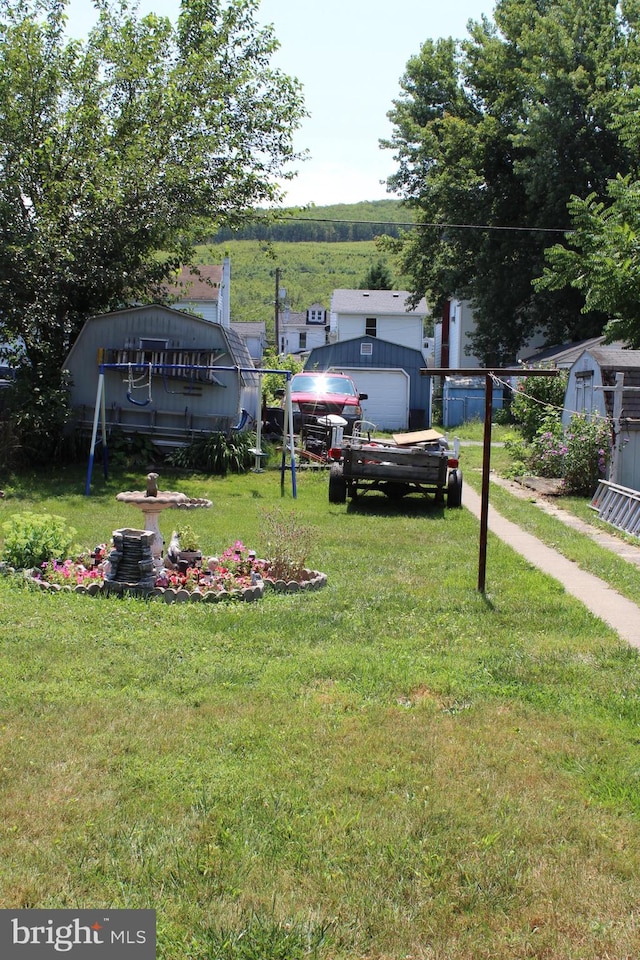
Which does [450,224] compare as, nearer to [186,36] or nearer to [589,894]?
[186,36]

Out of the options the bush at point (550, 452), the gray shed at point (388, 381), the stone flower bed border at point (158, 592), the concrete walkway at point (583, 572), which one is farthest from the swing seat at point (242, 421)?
the gray shed at point (388, 381)

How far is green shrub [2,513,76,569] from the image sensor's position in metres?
8.38

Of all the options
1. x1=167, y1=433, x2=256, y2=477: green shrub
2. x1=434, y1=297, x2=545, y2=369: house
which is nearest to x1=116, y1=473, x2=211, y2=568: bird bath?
x1=167, y1=433, x2=256, y2=477: green shrub

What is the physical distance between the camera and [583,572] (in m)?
9.50

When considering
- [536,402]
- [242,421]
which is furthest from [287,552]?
[536,402]

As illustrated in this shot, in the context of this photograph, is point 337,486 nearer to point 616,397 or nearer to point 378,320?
point 616,397

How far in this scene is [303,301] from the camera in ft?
394

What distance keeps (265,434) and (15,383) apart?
6.89m

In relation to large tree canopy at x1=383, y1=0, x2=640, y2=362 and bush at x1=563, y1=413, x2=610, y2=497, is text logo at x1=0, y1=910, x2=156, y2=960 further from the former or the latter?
large tree canopy at x1=383, y1=0, x2=640, y2=362

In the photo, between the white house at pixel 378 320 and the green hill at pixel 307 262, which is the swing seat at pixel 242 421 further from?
the green hill at pixel 307 262

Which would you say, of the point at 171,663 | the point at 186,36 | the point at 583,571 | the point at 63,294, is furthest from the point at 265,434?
the point at 171,663

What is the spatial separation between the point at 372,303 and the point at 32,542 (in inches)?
1796

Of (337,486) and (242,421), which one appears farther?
(242,421)

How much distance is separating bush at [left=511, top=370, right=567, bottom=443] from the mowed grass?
48.8ft
